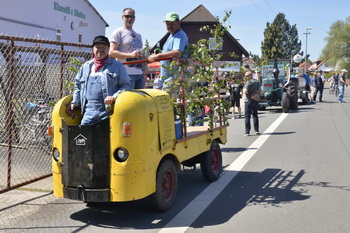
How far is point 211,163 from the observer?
679 cm

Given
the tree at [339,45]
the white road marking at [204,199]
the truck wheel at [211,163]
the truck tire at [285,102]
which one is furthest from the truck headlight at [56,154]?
the tree at [339,45]

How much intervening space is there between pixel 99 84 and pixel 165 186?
1.43 meters

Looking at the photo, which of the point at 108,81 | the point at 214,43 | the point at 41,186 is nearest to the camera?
the point at 108,81

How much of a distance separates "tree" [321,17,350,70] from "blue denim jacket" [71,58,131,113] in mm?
96790

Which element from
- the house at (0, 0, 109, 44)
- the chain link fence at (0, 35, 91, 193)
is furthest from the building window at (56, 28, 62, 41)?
the chain link fence at (0, 35, 91, 193)

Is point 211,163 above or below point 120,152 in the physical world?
below

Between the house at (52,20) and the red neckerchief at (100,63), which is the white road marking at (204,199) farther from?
the house at (52,20)

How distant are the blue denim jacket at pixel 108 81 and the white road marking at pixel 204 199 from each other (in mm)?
1532

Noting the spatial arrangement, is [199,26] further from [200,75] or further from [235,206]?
[235,206]

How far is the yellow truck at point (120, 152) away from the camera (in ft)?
15.5

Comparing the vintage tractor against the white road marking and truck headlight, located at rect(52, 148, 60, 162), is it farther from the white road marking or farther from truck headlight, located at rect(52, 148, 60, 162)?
truck headlight, located at rect(52, 148, 60, 162)

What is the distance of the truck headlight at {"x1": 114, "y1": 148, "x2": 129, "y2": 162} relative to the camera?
4.72 m

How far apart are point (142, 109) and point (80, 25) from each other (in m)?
36.8

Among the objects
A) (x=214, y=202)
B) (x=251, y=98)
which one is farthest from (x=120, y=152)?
(x=251, y=98)
